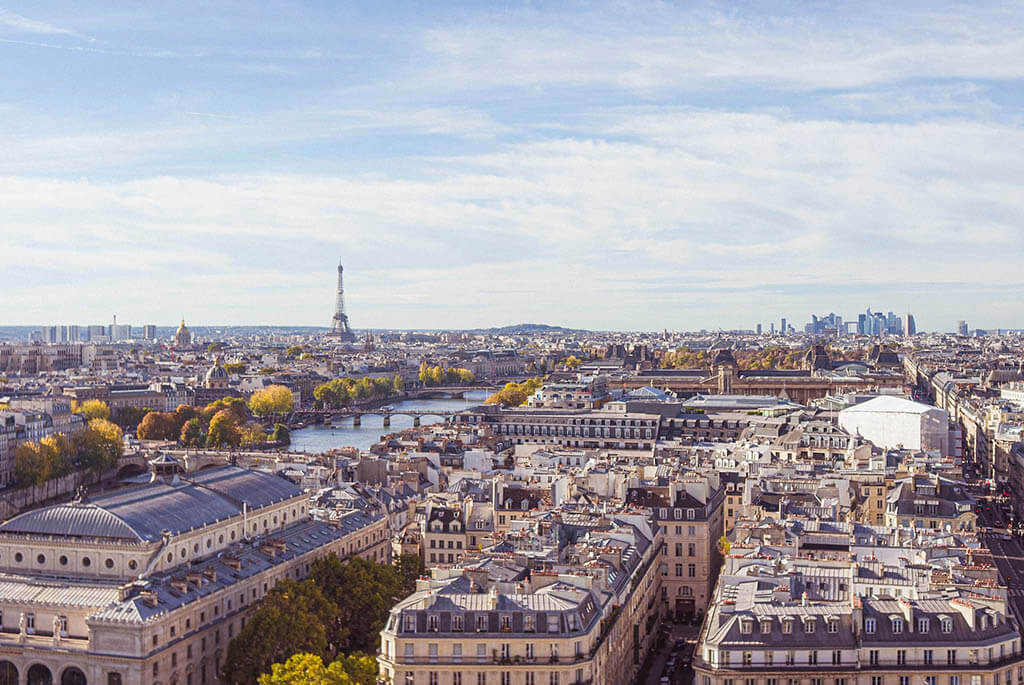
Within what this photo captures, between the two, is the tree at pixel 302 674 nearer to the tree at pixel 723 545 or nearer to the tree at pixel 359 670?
the tree at pixel 359 670

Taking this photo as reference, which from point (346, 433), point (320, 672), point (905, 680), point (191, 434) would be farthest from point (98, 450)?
point (905, 680)

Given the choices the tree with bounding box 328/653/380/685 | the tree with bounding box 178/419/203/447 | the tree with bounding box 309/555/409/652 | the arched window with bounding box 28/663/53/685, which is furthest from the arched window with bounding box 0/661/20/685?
the tree with bounding box 178/419/203/447

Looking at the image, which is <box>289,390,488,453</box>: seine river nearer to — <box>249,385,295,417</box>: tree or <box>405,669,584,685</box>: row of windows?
<box>249,385,295,417</box>: tree

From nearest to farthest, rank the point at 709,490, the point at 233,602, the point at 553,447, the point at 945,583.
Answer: the point at 945,583, the point at 233,602, the point at 709,490, the point at 553,447

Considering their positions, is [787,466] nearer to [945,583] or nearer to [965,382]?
[945,583]

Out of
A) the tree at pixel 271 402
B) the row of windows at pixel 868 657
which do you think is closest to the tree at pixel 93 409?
the tree at pixel 271 402

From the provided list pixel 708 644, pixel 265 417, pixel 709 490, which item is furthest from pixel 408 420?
pixel 708 644

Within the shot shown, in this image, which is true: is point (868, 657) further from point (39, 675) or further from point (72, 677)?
point (39, 675)
